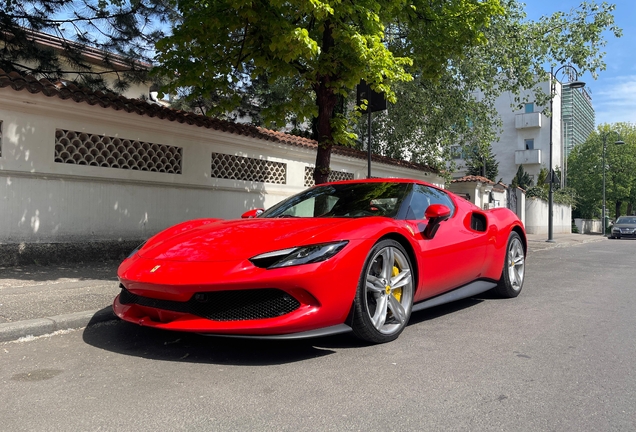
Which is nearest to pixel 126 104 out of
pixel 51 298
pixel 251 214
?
pixel 51 298

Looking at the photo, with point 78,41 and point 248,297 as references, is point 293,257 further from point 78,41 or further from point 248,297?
point 78,41

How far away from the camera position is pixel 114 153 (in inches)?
343

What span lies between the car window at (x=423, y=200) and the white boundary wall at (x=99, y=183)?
19.3 feet

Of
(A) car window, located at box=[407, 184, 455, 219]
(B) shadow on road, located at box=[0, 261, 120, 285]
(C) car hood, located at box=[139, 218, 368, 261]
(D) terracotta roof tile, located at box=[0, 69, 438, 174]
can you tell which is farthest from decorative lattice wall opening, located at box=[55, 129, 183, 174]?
(A) car window, located at box=[407, 184, 455, 219]

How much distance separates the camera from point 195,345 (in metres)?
3.68

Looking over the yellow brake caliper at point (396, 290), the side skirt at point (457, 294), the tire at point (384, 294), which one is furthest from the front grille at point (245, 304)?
the side skirt at point (457, 294)

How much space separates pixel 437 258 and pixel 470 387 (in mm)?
1527

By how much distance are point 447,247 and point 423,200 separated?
0.51 metres

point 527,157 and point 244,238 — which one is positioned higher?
point 527,157

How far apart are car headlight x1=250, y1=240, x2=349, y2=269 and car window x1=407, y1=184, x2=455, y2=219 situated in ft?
4.00

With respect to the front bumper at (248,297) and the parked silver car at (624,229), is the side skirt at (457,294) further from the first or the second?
the parked silver car at (624,229)

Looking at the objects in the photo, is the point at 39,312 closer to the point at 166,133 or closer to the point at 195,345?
the point at 195,345

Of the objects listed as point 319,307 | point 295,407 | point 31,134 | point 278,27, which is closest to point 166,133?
point 31,134

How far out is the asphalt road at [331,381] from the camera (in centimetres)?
246
